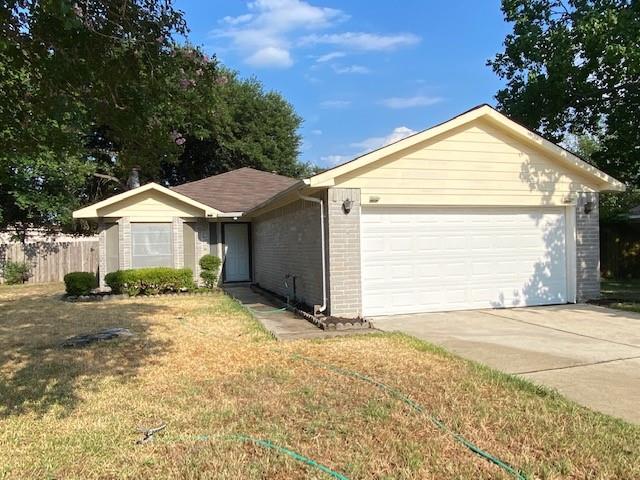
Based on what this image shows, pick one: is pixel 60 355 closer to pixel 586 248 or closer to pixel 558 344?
pixel 558 344

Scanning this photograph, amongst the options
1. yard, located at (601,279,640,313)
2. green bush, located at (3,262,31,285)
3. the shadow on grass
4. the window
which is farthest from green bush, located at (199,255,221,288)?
yard, located at (601,279,640,313)

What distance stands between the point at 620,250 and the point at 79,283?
18864 mm

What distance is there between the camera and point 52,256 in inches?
846

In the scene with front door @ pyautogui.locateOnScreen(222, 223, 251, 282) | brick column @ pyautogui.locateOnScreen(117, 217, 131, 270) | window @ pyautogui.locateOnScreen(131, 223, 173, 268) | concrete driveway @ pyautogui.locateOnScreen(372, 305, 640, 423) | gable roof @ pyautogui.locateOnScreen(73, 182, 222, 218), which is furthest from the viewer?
front door @ pyautogui.locateOnScreen(222, 223, 251, 282)

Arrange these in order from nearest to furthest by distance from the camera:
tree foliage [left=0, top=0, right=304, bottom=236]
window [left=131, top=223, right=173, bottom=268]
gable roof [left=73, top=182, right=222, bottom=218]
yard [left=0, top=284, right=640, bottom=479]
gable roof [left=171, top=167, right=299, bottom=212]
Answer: yard [left=0, top=284, right=640, bottom=479], tree foliage [left=0, top=0, right=304, bottom=236], gable roof [left=73, top=182, right=222, bottom=218], window [left=131, top=223, right=173, bottom=268], gable roof [left=171, top=167, right=299, bottom=212]

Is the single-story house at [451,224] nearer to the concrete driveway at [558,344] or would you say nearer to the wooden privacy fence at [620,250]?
the concrete driveway at [558,344]

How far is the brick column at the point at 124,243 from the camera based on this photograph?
51.7ft

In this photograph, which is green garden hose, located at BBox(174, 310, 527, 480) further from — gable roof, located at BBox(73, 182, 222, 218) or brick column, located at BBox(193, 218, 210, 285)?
brick column, located at BBox(193, 218, 210, 285)

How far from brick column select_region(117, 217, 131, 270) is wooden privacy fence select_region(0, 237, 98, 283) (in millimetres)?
6352

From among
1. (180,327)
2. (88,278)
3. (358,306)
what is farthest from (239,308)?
(88,278)

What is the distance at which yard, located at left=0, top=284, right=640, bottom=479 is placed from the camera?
3.48 meters

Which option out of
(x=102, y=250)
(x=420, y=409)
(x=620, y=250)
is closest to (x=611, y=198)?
(x=620, y=250)

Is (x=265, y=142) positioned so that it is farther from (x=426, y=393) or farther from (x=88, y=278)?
(x=426, y=393)

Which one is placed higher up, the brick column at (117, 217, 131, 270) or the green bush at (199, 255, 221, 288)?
the brick column at (117, 217, 131, 270)
